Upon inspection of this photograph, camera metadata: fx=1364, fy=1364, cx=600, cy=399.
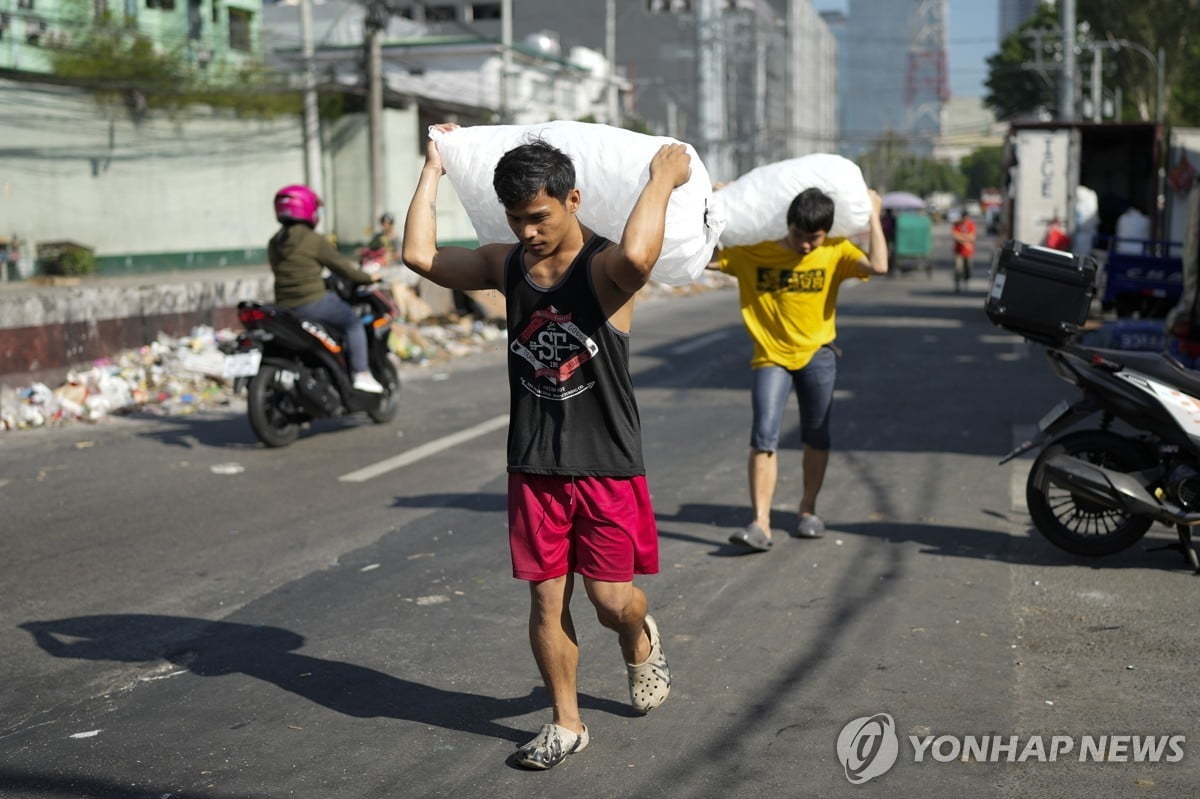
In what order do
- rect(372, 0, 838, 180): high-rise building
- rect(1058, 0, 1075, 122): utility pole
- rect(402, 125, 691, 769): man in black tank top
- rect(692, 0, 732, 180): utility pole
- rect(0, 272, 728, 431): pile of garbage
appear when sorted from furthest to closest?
rect(372, 0, 838, 180): high-rise building < rect(692, 0, 732, 180): utility pole < rect(1058, 0, 1075, 122): utility pole < rect(0, 272, 728, 431): pile of garbage < rect(402, 125, 691, 769): man in black tank top

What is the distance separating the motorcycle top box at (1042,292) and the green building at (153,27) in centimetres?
2370

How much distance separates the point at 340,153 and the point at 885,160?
11012 cm

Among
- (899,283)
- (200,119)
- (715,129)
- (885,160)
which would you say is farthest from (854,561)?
(885,160)

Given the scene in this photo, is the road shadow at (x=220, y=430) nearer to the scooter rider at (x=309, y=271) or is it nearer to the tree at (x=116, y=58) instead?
the scooter rider at (x=309, y=271)

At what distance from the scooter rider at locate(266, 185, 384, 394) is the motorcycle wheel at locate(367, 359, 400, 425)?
527 millimetres

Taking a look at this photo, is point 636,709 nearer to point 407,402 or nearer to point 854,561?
point 854,561

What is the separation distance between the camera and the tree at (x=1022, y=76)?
74.8 metres

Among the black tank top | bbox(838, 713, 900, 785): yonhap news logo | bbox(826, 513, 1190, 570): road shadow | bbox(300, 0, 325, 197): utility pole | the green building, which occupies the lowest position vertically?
bbox(826, 513, 1190, 570): road shadow

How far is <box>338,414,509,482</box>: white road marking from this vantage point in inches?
361

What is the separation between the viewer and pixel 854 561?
6.72 metres

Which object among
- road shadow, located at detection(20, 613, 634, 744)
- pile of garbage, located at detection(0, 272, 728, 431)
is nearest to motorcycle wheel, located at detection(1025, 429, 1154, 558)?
road shadow, located at detection(20, 613, 634, 744)

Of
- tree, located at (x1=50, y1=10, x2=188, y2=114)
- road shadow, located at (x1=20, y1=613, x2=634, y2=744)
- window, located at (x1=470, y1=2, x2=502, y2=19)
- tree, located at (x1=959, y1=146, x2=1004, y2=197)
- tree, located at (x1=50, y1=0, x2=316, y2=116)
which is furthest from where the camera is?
tree, located at (x1=959, y1=146, x2=1004, y2=197)

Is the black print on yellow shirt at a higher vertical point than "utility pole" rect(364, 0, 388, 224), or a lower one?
lower

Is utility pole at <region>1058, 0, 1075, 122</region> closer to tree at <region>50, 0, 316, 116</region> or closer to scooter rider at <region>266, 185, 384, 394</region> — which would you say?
tree at <region>50, 0, 316, 116</region>
